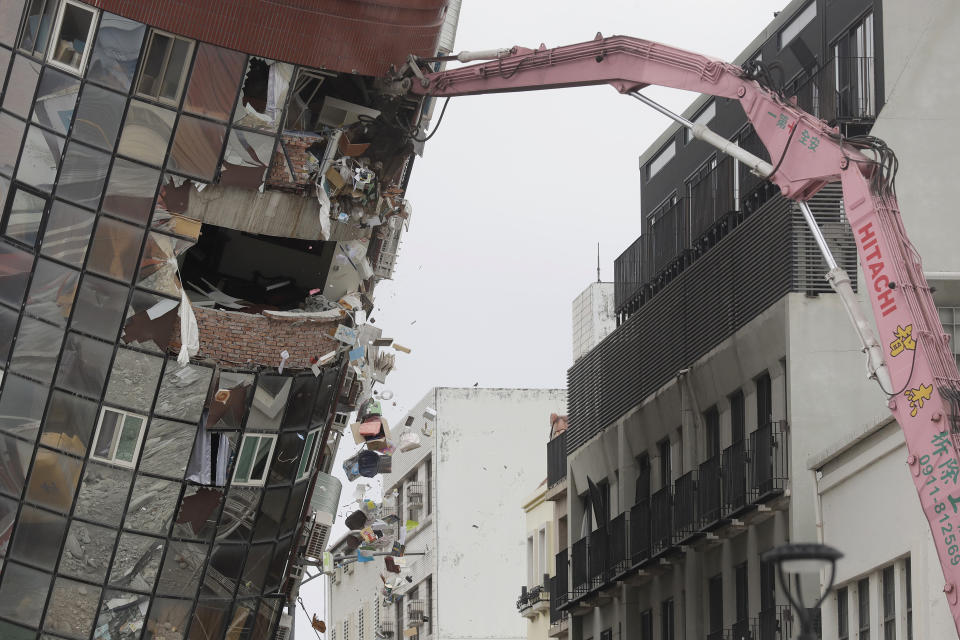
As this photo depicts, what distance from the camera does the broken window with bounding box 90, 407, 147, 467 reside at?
3378 centimetres

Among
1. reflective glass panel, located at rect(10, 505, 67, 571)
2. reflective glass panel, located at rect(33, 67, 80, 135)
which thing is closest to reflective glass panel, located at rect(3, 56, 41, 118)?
reflective glass panel, located at rect(33, 67, 80, 135)

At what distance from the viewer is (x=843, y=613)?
110ft

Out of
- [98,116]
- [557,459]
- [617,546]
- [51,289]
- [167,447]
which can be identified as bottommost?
[167,447]

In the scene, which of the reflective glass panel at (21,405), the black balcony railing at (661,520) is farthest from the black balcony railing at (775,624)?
the reflective glass panel at (21,405)

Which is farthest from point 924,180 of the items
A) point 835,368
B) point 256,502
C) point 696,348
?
point 256,502

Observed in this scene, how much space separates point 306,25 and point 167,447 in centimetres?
733

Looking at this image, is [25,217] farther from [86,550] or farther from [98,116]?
[86,550]

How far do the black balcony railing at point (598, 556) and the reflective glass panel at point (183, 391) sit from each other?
1623cm

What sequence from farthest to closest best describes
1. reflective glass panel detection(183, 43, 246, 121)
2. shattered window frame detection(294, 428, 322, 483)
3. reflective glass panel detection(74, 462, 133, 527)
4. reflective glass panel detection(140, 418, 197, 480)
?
shattered window frame detection(294, 428, 322, 483), reflective glass panel detection(140, 418, 197, 480), reflective glass panel detection(74, 462, 133, 527), reflective glass panel detection(183, 43, 246, 121)

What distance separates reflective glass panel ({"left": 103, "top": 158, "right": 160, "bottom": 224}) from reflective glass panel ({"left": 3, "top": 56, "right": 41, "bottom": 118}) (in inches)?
65.6

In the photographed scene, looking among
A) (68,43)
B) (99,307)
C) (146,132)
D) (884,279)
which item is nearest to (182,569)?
(99,307)

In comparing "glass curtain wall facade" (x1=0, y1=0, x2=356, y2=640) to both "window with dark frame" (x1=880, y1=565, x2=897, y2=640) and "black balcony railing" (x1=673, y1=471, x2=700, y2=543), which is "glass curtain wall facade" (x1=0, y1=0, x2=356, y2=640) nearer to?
"black balcony railing" (x1=673, y1=471, x2=700, y2=543)

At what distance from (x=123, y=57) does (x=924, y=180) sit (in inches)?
542

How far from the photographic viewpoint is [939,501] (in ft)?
75.5
